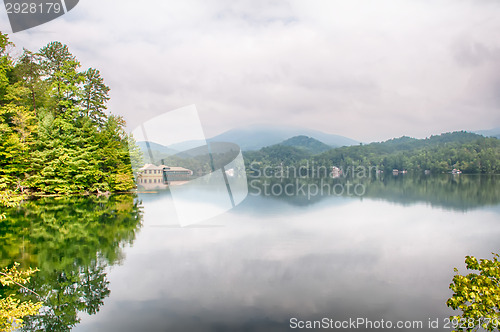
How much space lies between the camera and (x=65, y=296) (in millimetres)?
7051

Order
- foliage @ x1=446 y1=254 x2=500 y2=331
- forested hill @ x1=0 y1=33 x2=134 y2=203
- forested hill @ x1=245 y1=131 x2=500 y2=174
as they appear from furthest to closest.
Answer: forested hill @ x1=245 y1=131 x2=500 y2=174
forested hill @ x1=0 y1=33 x2=134 y2=203
foliage @ x1=446 y1=254 x2=500 y2=331

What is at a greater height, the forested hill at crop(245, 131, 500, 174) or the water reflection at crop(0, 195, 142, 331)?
the water reflection at crop(0, 195, 142, 331)

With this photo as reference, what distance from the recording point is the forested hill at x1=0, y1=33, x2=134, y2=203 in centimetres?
2277

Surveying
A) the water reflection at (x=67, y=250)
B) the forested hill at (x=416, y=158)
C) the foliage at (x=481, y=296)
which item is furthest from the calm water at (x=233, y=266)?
the forested hill at (x=416, y=158)

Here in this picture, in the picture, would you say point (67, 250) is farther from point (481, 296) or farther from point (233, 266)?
point (481, 296)

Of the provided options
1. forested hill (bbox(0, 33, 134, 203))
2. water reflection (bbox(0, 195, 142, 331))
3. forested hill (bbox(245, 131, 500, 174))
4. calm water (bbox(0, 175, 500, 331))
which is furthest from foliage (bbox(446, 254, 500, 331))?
forested hill (bbox(245, 131, 500, 174))

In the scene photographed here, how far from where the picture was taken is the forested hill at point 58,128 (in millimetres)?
22773

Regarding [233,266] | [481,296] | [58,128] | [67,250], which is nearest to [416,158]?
[58,128]

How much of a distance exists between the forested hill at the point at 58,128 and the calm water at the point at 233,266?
7.47 m

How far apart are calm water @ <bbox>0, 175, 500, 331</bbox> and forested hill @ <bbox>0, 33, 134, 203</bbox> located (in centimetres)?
747

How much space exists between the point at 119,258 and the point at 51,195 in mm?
18355

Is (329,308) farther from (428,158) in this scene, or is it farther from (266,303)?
(428,158)

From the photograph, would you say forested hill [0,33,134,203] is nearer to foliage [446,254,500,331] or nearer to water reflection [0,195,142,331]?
water reflection [0,195,142,331]

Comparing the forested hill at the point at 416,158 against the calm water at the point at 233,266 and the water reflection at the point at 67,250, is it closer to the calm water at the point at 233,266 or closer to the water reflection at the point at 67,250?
the calm water at the point at 233,266
